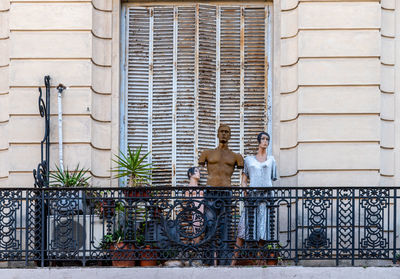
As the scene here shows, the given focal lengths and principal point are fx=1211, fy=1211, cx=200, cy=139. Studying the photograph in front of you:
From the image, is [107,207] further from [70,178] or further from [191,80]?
[191,80]

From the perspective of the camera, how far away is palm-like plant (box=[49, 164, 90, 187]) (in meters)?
17.4

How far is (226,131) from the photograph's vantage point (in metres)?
17.3

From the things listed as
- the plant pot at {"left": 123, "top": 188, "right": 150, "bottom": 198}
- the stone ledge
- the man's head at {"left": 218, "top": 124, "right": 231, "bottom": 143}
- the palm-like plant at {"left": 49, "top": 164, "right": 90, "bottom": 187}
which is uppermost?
the man's head at {"left": 218, "top": 124, "right": 231, "bottom": 143}

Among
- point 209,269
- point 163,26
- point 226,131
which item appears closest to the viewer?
point 209,269

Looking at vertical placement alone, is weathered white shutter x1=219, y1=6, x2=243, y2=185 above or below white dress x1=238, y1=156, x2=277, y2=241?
above

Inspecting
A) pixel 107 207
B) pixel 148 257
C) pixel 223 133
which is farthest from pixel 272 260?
pixel 107 207

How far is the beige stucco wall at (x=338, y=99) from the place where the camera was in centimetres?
1778

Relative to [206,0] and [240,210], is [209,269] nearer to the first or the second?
[240,210]

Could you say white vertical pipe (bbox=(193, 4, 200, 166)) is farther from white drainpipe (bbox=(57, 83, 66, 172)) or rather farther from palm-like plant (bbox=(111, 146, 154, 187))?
white drainpipe (bbox=(57, 83, 66, 172))

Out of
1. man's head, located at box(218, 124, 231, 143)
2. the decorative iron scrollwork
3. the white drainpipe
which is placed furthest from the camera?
the white drainpipe

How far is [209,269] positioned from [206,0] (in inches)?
202

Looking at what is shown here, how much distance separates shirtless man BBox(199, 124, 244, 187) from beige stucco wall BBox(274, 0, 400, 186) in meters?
1.15

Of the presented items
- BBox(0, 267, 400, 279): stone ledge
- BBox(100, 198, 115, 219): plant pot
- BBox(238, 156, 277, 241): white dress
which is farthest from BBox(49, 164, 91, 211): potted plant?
BBox(238, 156, 277, 241): white dress

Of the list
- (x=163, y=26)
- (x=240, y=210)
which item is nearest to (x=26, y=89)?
(x=163, y=26)
